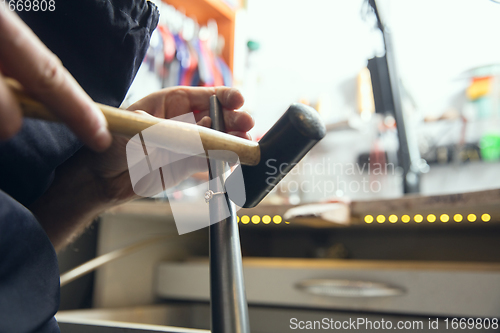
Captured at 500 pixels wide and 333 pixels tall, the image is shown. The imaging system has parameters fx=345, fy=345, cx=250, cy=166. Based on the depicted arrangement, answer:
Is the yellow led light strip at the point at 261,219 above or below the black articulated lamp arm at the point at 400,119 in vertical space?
below

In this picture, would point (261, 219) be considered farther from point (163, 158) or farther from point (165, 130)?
point (165, 130)

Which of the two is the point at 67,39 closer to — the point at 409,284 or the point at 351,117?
the point at 409,284

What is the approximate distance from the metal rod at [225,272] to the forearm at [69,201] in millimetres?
217

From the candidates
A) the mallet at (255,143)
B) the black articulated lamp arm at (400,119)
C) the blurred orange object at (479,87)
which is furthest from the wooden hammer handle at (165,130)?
the blurred orange object at (479,87)

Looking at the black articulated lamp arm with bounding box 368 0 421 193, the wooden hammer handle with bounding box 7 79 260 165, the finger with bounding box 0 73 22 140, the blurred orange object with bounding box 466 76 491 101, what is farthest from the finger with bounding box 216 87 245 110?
the blurred orange object with bounding box 466 76 491 101

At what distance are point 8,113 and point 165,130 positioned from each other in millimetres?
88

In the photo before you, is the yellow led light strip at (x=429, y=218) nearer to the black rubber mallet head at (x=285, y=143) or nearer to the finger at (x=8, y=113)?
the black rubber mallet head at (x=285, y=143)

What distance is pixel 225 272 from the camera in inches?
10.4

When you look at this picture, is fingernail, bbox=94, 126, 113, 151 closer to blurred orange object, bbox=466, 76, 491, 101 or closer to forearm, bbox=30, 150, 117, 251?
forearm, bbox=30, 150, 117, 251

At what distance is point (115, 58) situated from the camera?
344mm

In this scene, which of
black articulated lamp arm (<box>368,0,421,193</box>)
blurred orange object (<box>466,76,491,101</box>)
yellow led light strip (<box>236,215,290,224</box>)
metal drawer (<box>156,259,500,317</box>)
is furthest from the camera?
blurred orange object (<box>466,76,491,101</box>)

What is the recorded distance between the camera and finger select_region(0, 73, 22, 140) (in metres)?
0.16

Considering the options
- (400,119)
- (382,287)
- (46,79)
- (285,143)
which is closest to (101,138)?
(46,79)

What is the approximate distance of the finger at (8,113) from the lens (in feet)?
0.52
